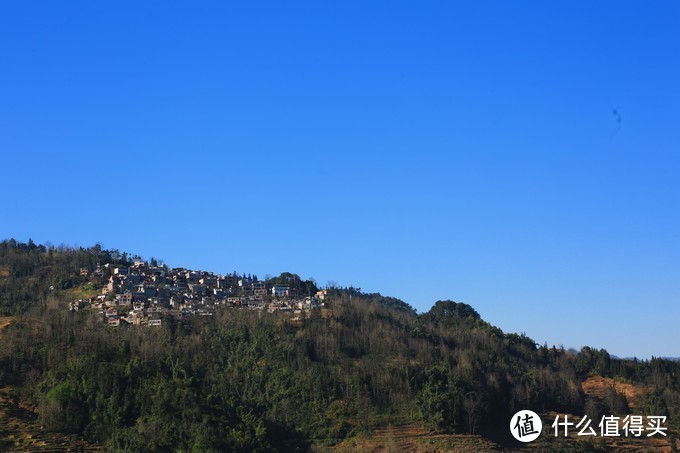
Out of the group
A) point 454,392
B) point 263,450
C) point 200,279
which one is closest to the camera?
point 263,450

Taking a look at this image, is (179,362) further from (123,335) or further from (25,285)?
(25,285)

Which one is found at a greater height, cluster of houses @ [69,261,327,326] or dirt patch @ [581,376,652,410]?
cluster of houses @ [69,261,327,326]

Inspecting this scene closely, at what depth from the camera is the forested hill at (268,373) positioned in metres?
42.3

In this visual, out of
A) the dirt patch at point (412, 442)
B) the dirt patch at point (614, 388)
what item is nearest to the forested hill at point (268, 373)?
the dirt patch at point (614, 388)

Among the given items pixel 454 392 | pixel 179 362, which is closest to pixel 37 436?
pixel 179 362

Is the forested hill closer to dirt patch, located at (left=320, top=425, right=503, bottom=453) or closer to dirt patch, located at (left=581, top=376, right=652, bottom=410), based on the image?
dirt patch, located at (left=581, top=376, right=652, bottom=410)

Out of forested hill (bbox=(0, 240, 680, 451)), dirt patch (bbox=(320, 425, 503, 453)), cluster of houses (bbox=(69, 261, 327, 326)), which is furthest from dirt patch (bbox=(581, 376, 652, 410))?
cluster of houses (bbox=(69, 261, 327, 326))

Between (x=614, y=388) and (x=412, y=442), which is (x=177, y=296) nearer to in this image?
(x=412, y=442)

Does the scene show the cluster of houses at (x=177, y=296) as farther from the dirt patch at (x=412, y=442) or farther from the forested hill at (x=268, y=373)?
the dirt patch at (x=412, y=442)

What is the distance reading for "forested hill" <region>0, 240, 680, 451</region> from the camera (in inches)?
1666

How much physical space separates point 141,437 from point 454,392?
82.8ft

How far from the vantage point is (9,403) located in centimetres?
4262

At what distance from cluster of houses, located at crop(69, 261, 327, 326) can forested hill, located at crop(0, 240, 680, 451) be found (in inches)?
57.0

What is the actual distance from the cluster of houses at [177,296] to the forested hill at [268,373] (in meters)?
1.45
